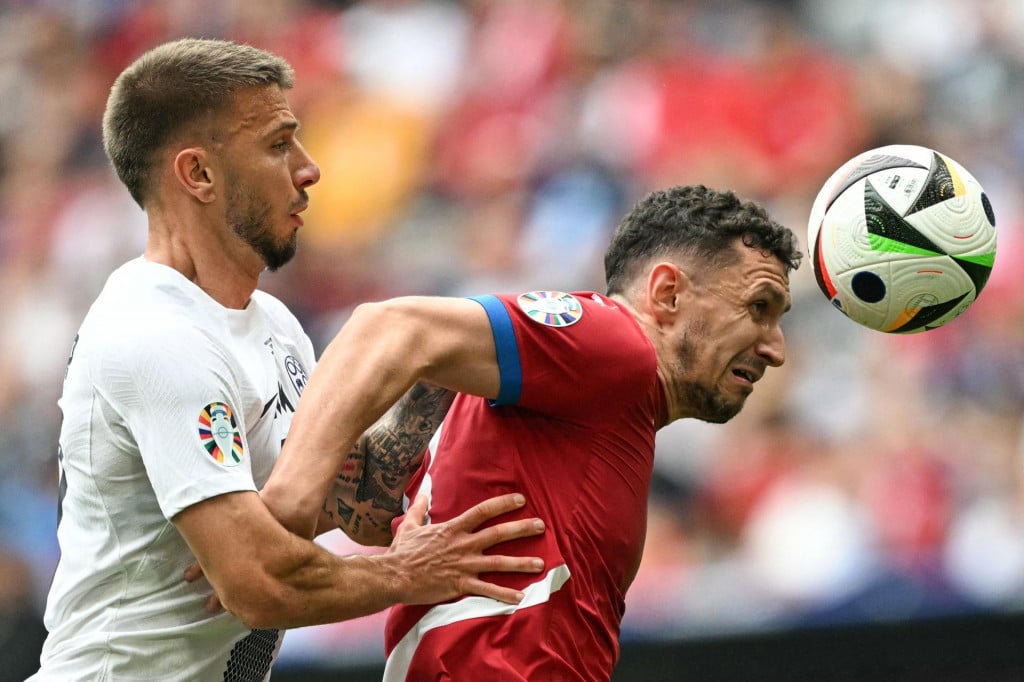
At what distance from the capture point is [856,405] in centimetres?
735

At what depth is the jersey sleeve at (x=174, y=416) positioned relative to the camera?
308 centimetres

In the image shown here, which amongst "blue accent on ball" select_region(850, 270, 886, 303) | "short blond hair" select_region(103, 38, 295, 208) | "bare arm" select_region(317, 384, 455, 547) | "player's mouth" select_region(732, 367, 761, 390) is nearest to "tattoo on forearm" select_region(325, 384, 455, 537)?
"bare arm" select_region(317, 384, 455, 547)

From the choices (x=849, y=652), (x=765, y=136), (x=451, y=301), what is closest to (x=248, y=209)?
(x=451, y=301)

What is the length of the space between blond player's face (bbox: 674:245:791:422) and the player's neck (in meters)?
1.26

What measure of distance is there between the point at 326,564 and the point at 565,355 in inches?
31.1

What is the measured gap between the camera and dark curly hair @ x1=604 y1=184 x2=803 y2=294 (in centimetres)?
372

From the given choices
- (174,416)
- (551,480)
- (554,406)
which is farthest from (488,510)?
Result: (174,416)

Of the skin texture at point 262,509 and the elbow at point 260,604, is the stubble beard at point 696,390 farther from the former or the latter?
the elbow at point 260,604

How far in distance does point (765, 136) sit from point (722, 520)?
8.19ft

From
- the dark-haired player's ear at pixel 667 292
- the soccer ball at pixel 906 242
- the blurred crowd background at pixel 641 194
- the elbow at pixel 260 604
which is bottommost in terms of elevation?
the elbow at pixel 260 604

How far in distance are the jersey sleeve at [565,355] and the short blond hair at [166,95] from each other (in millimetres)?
978

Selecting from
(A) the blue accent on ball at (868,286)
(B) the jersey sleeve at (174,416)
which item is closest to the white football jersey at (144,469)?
(B) the jersey sleeve at (174,416)

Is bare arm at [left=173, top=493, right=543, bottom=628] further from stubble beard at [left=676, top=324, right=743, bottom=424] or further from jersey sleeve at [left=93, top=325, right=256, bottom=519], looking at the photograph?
stubble beard at [left=676, top=324, right=743, bottom=424]

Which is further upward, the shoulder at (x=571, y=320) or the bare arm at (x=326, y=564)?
the shoulder at (x=571, y=320)
